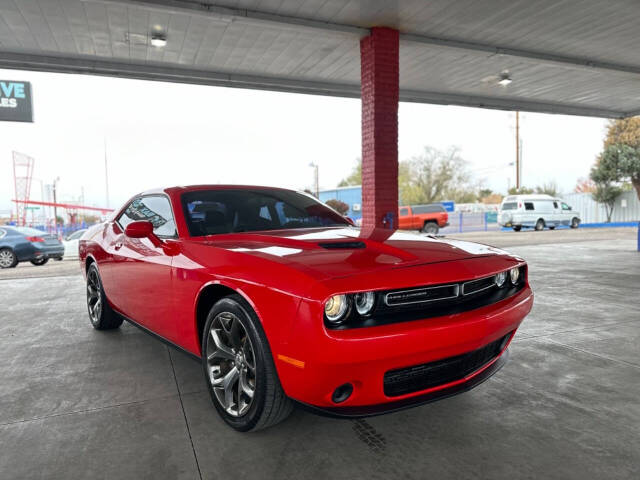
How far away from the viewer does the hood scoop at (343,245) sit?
2.37 m

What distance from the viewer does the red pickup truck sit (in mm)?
22828

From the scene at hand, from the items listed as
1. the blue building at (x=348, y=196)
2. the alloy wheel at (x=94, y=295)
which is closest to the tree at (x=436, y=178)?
the blue building at (x=348, y=196)

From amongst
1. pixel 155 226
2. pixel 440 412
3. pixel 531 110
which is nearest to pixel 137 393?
pixel 155 226

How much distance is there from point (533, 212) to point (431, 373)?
26.1m

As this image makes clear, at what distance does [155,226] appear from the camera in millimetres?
3307

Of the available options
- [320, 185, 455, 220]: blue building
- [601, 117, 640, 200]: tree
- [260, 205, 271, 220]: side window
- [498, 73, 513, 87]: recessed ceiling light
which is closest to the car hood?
[260, 205, 271, 220]: side window

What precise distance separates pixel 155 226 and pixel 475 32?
764 cm

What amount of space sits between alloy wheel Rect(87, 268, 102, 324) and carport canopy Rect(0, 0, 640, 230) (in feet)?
14.9

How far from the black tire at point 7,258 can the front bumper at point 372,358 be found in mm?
13293

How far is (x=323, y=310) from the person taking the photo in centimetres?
182

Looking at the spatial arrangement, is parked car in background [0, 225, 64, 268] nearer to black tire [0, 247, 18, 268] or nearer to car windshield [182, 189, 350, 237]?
black tire [0, 247, 18, 268]

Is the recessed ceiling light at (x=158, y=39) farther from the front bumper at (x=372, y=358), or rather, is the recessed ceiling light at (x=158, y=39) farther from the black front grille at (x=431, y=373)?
the black front grille at (x=431, y=373)

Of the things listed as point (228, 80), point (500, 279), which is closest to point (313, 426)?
point (500, 279)

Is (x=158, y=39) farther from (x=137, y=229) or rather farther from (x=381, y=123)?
(x=137, y=229)
